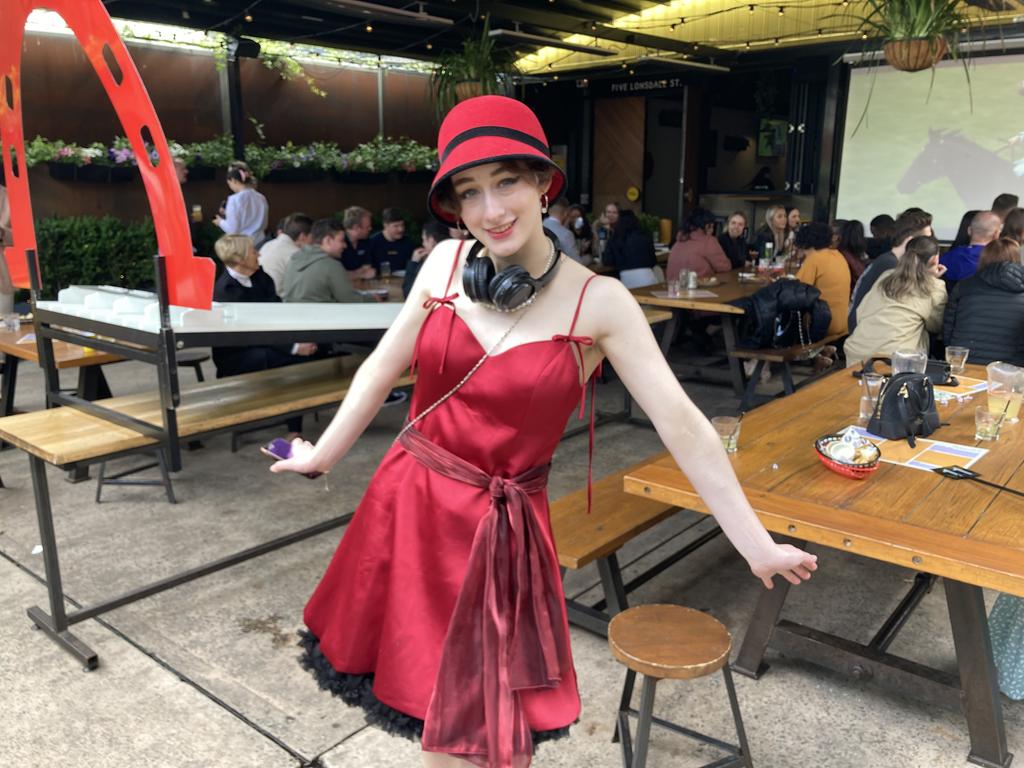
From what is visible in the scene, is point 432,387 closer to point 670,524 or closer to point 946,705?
point 946,705

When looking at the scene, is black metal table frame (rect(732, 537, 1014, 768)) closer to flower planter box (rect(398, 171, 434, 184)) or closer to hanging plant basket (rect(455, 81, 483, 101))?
hanging plant basket (rect(455, 81, 483, 101))

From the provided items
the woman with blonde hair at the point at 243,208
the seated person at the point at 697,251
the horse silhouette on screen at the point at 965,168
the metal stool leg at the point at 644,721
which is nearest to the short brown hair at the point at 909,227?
the seated person at the point at 697,251

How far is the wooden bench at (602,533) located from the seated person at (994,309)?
7.78ft

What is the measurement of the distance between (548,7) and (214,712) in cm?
863

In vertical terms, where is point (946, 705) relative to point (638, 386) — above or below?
below

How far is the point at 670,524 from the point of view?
392 centimetres

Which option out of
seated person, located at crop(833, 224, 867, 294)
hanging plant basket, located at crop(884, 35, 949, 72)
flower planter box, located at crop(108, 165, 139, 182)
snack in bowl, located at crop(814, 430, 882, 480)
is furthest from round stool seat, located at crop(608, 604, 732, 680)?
flower planter box, located at crop(108, 165, 139, 182)

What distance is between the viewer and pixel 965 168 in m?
9.24

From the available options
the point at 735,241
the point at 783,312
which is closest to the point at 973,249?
the point at 783,312

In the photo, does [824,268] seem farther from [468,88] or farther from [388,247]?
[388,247]

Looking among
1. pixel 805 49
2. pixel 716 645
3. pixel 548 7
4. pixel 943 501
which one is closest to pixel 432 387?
pixel 716 645

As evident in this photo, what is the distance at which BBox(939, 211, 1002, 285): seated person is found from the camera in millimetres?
5426

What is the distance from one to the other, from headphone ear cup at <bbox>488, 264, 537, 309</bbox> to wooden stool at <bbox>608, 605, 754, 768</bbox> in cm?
94

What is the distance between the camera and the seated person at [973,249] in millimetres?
5426
